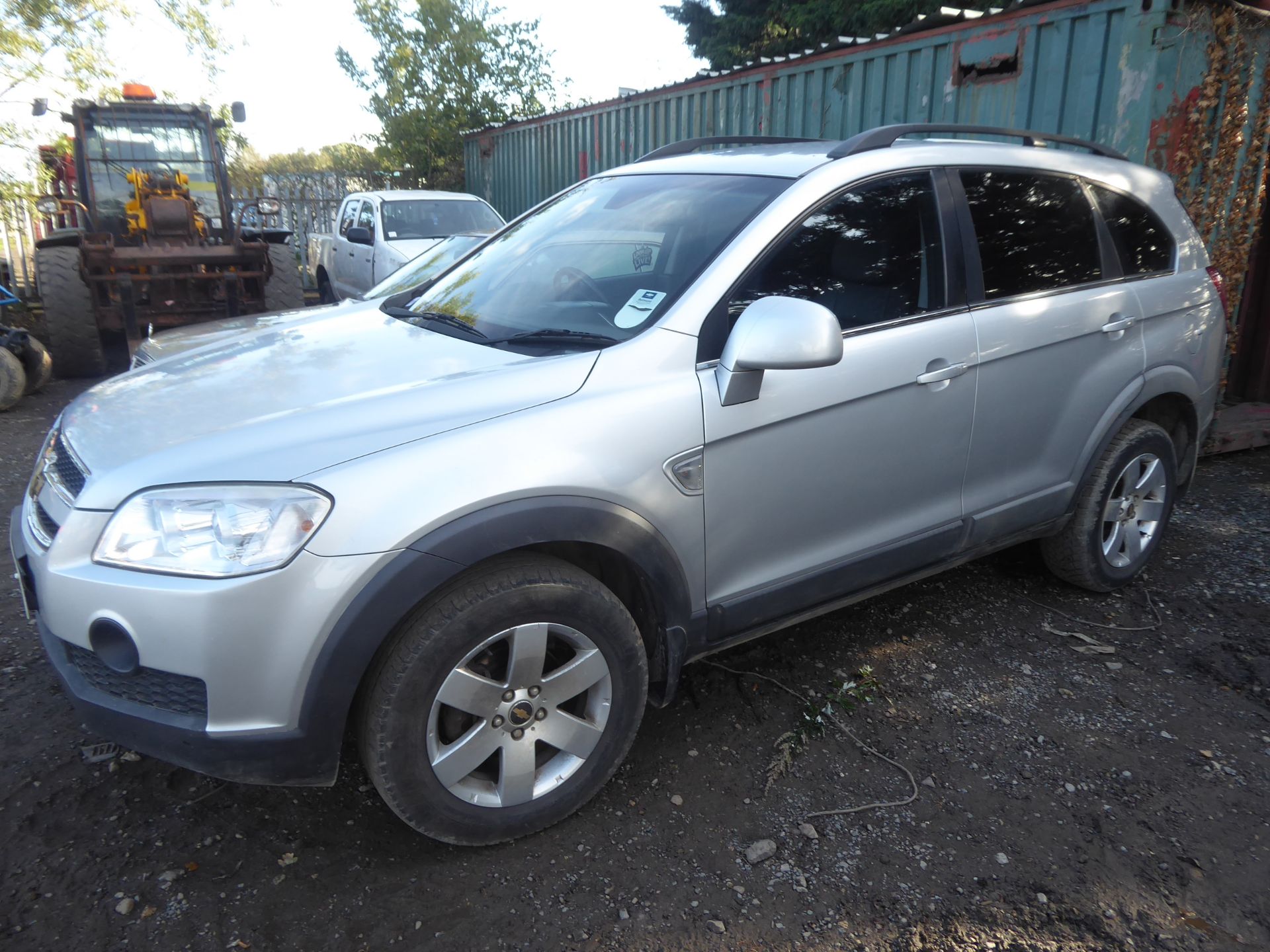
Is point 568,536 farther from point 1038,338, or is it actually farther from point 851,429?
point 1038,338

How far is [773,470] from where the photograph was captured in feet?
8.42

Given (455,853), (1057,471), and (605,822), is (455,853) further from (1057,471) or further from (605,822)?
(1057,471)

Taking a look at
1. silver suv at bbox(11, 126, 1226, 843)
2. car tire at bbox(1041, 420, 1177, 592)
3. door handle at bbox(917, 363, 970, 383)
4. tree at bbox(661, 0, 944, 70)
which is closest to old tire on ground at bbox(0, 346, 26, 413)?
silver suv at bbox(11, 126, 1226, 843)

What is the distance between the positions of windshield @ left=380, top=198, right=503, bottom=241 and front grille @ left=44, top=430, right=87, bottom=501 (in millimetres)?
7608

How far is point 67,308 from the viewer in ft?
28.1

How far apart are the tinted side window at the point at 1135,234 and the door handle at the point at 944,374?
42.9 inches

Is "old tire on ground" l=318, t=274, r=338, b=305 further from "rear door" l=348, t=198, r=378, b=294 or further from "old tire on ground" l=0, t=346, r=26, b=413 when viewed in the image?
"old tire on ground" l=0, t=346, r=26, b=413

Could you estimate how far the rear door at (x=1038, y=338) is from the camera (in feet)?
10.1

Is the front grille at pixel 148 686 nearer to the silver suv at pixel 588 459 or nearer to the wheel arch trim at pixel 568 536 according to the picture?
the silver suv at pixel 588 459

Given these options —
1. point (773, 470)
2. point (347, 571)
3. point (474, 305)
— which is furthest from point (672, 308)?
point (347, 571)

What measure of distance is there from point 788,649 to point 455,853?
1522mm

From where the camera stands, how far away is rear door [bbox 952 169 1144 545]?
3084mm

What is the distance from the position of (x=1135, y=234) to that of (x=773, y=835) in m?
2.72

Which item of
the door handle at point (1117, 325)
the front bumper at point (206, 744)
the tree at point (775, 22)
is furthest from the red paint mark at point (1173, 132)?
the tree at point (775, 22)
